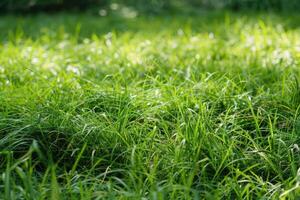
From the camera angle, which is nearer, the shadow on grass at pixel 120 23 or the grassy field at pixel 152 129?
the grassy field at pixel 152 129

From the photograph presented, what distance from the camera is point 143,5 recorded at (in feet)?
21.3

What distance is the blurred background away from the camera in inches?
245

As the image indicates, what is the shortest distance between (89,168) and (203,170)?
1.70 ft

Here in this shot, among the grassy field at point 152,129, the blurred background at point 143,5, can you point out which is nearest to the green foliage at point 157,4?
the blurred background at point 143,5

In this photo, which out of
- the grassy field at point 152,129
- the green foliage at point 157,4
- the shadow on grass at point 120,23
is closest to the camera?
the grassy field at point 152,129

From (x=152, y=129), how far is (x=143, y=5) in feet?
14.1

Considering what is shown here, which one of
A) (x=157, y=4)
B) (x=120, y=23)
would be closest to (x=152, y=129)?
(x=120, y=23)

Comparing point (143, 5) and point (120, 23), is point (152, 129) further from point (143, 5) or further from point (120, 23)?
point (143, 5)

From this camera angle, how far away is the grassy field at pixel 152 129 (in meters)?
1.99

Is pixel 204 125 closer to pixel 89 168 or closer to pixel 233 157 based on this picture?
pixel 233 157

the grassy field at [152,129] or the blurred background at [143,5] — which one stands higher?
the grassy field at [152,129]

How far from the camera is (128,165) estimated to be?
2123 millimetres

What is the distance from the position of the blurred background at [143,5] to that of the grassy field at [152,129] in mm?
2682

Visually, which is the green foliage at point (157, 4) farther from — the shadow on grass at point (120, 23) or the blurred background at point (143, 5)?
the shadow on grass at point (120, 23)
